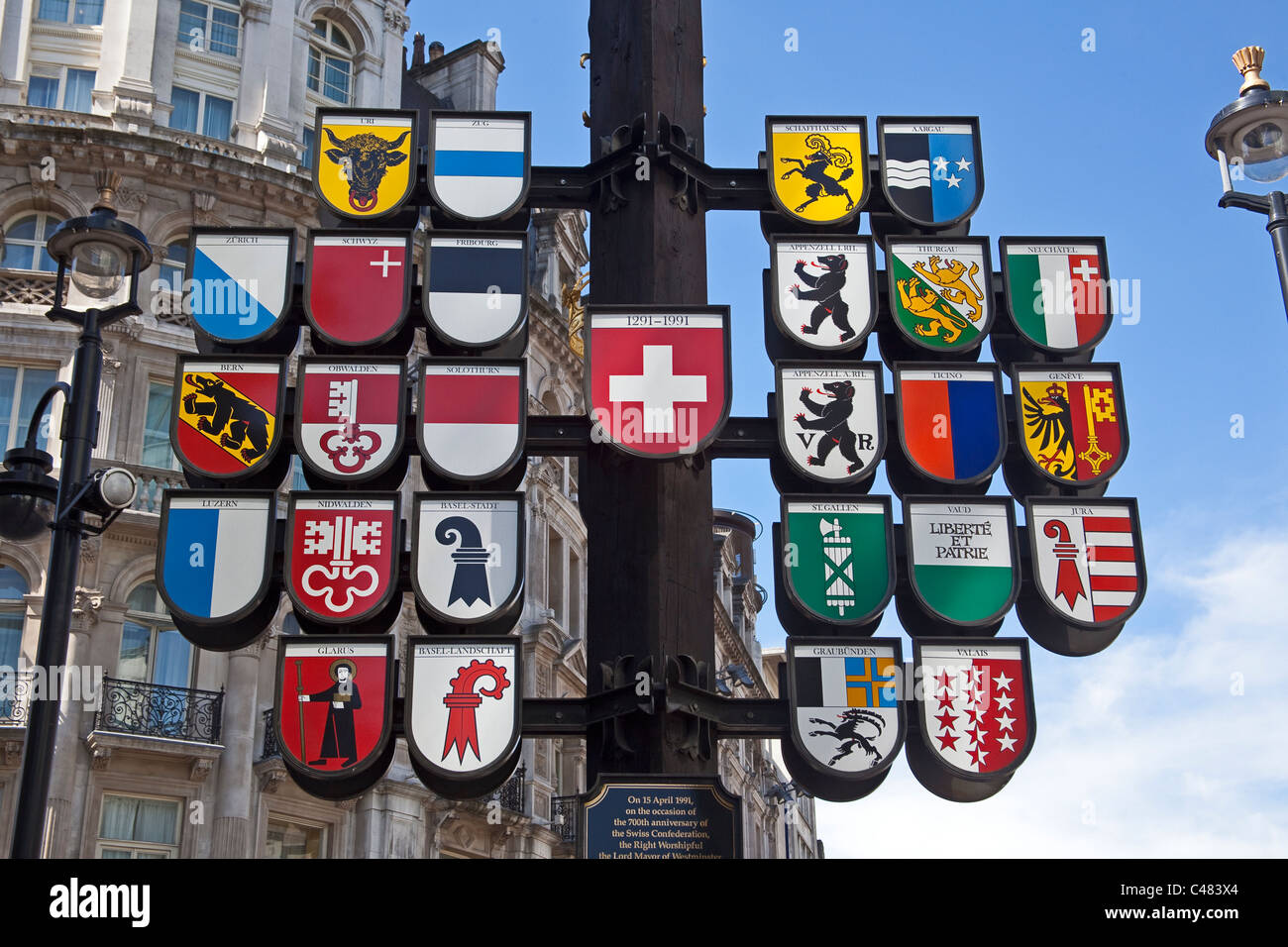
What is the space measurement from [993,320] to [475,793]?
4.69 metres

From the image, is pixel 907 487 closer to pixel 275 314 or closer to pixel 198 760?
pixel 275 314

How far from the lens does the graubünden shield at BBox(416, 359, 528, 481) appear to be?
9.14 metres

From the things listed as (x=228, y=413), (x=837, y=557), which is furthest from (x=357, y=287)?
(x=837, y=557)

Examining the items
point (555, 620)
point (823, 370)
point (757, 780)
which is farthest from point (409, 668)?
point (757, 780)

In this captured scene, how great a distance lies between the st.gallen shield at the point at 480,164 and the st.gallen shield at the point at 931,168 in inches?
99.7

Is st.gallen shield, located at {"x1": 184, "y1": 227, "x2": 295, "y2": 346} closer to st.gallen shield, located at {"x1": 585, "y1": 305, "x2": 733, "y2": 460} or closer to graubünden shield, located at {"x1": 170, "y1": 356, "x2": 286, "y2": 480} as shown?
graubünden shield, located at {"x1": 170, "y1": 356, "x2": 286, "y2": 480}

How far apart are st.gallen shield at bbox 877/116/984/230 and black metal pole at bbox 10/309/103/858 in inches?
233

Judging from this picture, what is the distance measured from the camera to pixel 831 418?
9.39 meters

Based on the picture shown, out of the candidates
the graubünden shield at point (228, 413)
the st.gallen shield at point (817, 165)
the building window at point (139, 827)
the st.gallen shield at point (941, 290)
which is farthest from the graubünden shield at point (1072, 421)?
the building window at point (139, 827)

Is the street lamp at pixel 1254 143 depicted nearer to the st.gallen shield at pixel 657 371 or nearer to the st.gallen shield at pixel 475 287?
the st.gallen shield at pixel 657 371

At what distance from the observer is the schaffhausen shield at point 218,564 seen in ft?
28.4

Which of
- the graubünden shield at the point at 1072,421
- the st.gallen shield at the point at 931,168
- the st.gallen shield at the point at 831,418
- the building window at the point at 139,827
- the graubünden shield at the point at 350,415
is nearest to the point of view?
the graubünden shield at the point at 350,415

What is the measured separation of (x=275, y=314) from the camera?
965 centimetres

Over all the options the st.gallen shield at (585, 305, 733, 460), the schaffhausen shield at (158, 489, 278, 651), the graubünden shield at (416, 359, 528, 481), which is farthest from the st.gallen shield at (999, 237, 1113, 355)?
the schaffhausen shield at (158, 489, 278, 651)
